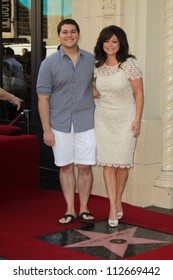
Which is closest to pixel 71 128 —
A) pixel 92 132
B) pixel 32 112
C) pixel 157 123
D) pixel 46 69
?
pixel 92 132

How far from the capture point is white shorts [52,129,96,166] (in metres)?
5.53

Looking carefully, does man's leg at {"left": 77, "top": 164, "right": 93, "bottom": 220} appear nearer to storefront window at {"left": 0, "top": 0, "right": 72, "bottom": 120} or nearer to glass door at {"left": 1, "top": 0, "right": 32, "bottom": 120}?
storefront window at {"left": 0, "top": 0, "right": 72, "bottom": 120}

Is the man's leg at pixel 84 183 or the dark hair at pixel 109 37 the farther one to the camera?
the man's leg at pixel 84 183

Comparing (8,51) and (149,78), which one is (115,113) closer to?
(149,78)

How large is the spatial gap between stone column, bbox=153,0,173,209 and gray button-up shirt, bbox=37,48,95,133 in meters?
1.37

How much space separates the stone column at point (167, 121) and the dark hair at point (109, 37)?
1321mm

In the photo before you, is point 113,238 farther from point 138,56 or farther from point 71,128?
point 138,56

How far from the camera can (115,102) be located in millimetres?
5418

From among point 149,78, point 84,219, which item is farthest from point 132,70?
point 84,219

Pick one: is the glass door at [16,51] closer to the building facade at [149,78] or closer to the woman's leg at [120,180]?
the building facade at [149,78]

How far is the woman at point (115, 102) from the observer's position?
17.7 feet

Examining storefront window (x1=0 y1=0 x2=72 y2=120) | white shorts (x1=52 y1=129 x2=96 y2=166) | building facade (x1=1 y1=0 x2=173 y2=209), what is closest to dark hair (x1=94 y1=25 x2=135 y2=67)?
white shorts (x1=52 y1=129 x2=96 y2=166)

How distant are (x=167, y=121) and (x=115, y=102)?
4.83 feet

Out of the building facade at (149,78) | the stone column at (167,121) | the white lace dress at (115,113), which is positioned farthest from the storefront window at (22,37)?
the white lace dress at (115,113)
